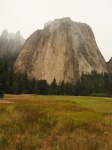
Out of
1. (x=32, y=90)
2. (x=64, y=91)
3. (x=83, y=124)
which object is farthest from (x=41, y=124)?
(x=64, y=91)

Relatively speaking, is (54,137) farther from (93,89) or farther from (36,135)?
(93,89)

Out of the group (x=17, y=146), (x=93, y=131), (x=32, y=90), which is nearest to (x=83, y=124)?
(x=93, y=131)

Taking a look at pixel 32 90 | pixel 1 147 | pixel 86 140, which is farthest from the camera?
pixel 32 90

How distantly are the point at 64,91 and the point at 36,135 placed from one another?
442ft

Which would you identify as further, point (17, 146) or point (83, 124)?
point (83, 124)

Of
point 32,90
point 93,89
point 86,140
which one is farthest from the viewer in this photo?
point 93,89

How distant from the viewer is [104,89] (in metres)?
168

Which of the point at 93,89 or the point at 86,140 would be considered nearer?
the point at 86,140

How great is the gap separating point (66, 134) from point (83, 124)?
12.8 ft

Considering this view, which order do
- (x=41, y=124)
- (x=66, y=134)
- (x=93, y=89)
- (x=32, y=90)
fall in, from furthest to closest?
(x=93, y=89), (x=32, y=90), (x=41, y=124), (x=66, y=134)

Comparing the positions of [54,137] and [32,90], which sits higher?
[32,90]

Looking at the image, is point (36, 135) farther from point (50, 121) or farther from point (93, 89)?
point (93, 89)

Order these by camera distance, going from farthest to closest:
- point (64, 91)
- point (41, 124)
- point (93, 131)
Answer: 1. point (64, 91)
2. point (41, 124)
3. point (93, 131)

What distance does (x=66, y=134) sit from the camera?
2202cm
